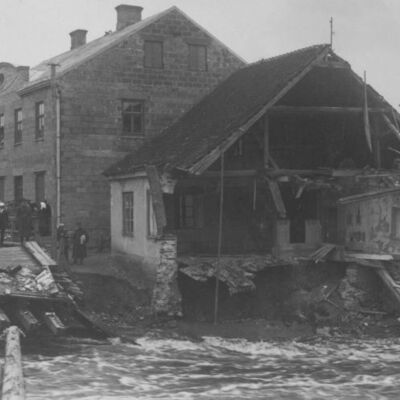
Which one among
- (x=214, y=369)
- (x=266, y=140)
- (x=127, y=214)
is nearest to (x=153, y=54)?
(x=127, y=214)

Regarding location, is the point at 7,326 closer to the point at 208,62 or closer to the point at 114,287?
the point at 114,287

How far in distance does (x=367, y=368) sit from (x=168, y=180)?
8342 millimetres

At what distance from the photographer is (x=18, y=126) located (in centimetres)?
3225

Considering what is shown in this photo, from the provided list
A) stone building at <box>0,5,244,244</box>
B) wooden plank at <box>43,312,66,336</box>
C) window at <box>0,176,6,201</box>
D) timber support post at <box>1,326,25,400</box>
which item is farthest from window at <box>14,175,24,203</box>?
timber support post at <box>1,326,25,400</box>

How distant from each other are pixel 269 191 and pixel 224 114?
2821 mm

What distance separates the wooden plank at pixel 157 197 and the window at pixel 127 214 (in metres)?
3.37

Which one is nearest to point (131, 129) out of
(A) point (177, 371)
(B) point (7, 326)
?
(B) point (7, 326)

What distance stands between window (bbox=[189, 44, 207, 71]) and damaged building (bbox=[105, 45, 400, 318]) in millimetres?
3445

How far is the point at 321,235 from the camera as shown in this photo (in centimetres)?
2453

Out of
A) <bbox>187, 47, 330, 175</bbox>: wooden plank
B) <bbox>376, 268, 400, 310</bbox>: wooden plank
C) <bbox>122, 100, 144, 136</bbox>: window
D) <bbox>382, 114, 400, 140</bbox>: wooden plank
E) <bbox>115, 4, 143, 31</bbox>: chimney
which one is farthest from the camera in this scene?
<bbox>115, 4, 143, 31</bbox>: chimney

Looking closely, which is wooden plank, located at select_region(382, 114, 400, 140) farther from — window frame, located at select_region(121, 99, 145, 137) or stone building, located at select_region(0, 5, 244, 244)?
window frame, located at select_region(121, 99, 145, 137)

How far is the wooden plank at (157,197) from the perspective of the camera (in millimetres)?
21788

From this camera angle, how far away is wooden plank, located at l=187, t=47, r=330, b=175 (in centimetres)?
2120

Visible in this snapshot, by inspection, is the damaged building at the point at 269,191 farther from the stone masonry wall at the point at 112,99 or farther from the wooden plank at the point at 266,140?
the stone masonry wall at the point at 112,99
